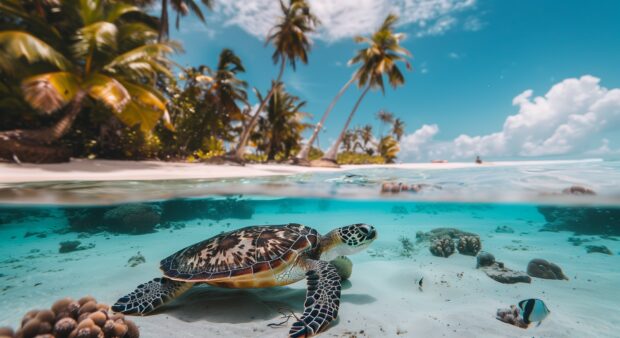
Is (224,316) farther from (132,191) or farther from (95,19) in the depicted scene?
(95,19)

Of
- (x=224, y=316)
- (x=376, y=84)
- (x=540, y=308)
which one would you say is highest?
(x=376, y=84)

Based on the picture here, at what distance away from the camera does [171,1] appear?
19.8m

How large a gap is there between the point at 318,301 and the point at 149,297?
2.25 m

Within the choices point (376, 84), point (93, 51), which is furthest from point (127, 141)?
point (376, 84)

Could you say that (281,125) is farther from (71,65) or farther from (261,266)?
(261,266)

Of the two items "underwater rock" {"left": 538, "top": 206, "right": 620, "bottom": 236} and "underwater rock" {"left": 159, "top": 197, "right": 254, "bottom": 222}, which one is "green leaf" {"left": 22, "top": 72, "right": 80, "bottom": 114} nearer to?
"underwater rock" {"left": 159, "top": 197, "right": 254, "bottom": 222}

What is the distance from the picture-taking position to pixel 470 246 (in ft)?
25.2

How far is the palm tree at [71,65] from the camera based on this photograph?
8.20 metres

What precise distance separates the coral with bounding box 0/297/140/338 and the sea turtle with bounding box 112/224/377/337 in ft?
2.08

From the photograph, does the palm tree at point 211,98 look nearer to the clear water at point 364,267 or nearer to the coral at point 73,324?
the clear water at point 364,267

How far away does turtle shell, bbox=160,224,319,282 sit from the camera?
10.4 feet

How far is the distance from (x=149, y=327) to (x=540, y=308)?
14.3ft

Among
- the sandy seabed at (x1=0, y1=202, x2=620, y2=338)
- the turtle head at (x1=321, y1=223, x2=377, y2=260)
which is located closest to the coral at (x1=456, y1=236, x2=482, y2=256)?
the sandy seabed at (x1=0, y1=202, x2=620, y2=338)

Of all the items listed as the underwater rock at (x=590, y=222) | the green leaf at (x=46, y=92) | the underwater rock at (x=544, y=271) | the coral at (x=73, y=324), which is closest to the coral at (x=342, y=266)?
the coral at (x=73, y=324)
